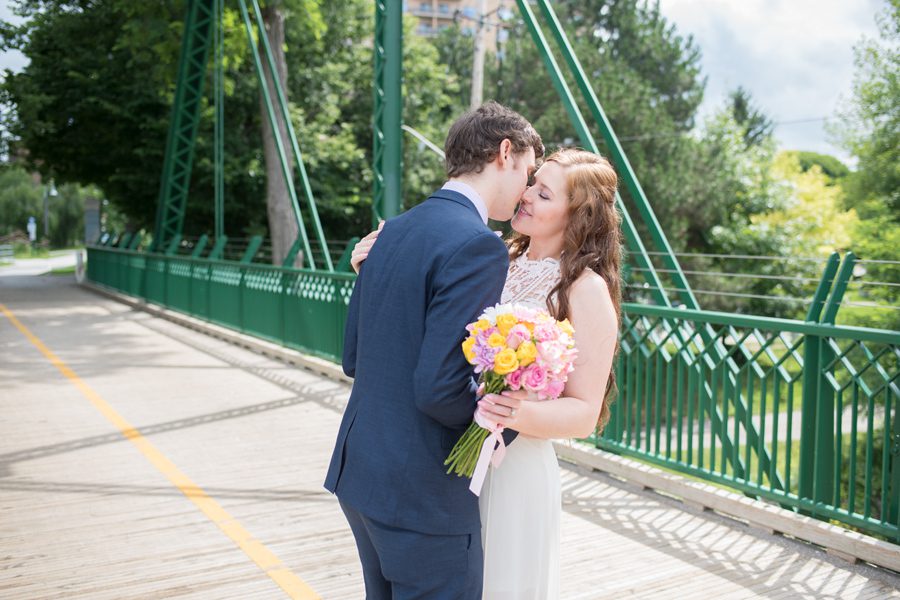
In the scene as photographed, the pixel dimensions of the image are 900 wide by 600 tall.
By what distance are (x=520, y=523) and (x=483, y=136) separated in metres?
1.08

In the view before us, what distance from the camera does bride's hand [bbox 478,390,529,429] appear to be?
86.0 inches

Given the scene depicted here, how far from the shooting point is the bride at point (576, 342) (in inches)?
97.1

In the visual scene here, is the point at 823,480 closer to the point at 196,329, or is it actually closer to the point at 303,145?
the point at 196,329

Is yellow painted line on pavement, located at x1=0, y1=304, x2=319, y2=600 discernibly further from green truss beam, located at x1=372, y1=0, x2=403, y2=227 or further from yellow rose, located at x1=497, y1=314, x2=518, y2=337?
green truss beam, located at x1=372, y1=0, x2=403, y2=227

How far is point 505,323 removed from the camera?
2107mm

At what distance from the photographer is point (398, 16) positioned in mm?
10820

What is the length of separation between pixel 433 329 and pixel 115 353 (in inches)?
461

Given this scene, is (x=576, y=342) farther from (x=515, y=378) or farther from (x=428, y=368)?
(x=428, y=368)

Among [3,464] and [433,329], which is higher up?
[433,329]

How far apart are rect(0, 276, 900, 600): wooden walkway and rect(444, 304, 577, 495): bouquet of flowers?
2.33 metres

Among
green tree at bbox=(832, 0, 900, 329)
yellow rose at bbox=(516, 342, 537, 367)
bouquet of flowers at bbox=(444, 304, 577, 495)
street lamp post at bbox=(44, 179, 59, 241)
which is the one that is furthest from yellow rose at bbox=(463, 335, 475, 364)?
street lamp post at bbox=(44, 179, 59, 241)

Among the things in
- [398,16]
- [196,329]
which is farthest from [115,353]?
[398,16]

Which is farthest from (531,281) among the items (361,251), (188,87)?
(188,87)

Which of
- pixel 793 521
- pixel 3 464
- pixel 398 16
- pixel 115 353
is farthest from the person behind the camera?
pixel 115 353
